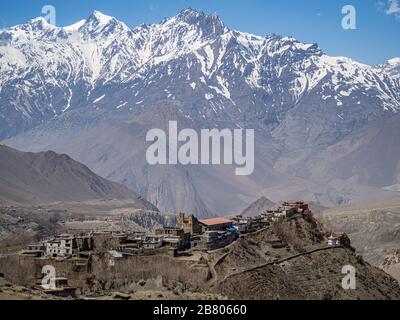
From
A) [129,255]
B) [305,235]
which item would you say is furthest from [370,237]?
[129,255]

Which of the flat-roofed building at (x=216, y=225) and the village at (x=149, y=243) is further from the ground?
the flat-roofed building at (x=216, y=225)

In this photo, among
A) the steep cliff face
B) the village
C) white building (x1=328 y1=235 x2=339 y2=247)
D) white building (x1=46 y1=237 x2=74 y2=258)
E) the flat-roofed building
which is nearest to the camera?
the steep cliff face

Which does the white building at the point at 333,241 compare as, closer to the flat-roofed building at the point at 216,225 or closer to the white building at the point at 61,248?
the flat-roofed building at the point at 216,225

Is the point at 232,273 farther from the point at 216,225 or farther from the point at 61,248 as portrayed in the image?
the point at 216,225

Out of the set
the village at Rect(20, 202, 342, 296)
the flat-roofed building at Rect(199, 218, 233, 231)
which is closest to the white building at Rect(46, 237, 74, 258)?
the village at Rect(20, 202, 342, 296)

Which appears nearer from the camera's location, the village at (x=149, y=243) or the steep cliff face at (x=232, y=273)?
the steep cliff face at (x=232, y=273)

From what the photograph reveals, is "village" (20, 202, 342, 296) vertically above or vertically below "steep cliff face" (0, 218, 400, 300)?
above

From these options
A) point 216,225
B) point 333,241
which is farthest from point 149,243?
point 333,241

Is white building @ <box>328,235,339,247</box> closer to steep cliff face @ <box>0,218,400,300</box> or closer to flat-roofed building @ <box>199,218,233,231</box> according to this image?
steep cliff face @ <box>0,218,400,300</box>

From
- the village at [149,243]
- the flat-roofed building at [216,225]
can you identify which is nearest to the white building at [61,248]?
the village at [149,243]

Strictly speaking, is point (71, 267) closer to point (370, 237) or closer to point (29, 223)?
point (29, 223)

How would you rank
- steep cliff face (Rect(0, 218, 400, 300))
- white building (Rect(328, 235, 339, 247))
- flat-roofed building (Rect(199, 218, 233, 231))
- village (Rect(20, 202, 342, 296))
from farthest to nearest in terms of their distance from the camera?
flat-roofed building (Rect(199, 218, 233, 231)), white building (Rect(328, 235, 339, 247)), village (Rect(20, 202, 342, 296)), steep cliff face (Rect(0, 218, 400, 300))
